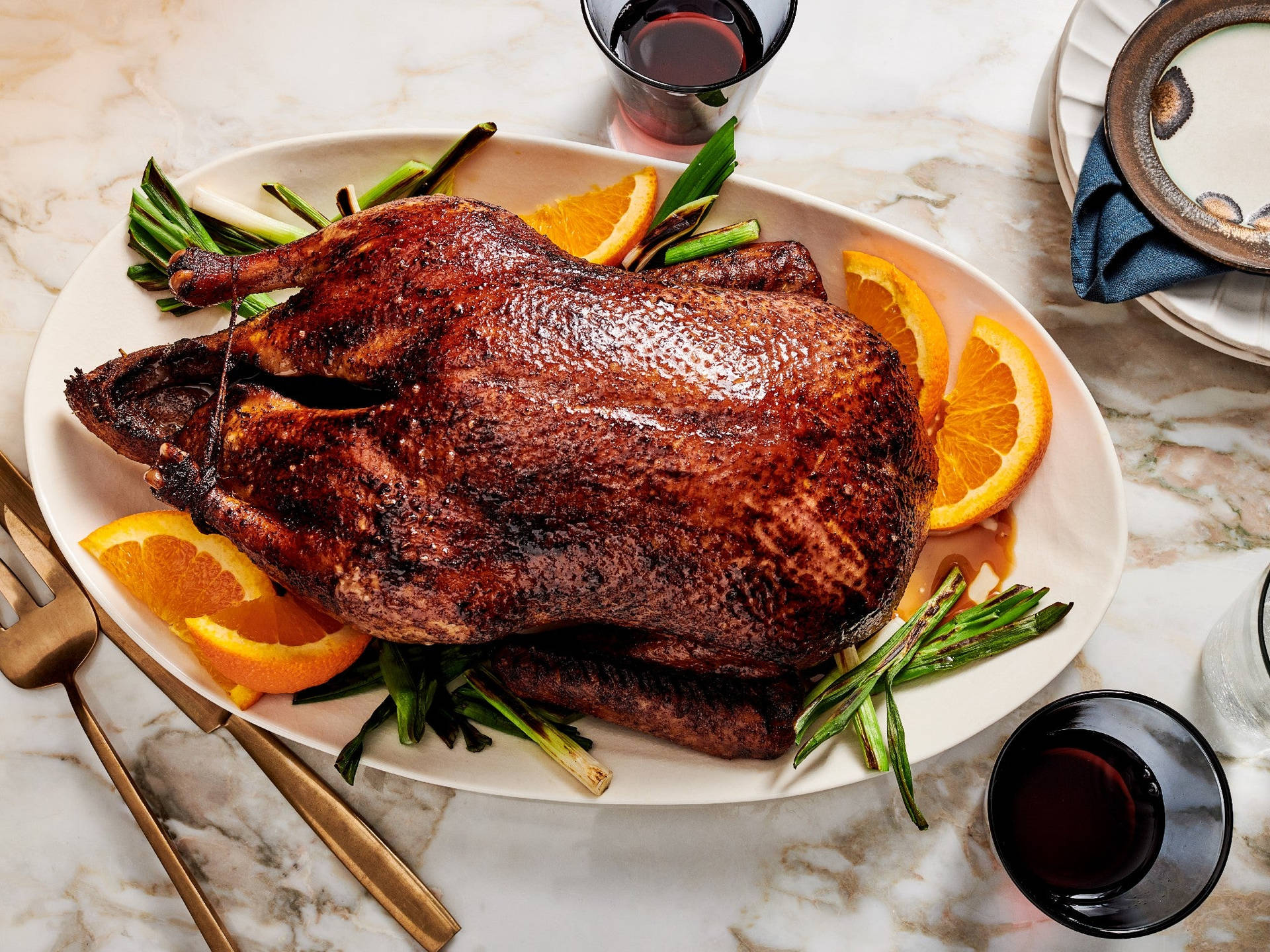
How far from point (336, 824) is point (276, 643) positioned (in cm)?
49

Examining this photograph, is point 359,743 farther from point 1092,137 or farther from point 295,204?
point 1092,137

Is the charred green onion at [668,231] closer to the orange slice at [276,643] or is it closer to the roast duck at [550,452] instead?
the roast duck at [550,452]

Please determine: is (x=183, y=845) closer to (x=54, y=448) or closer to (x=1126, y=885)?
(x=54, y=448)

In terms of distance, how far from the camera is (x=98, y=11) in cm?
223

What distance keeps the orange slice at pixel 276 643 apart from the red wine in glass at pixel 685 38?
131cm

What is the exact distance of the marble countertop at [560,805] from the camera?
202 cm

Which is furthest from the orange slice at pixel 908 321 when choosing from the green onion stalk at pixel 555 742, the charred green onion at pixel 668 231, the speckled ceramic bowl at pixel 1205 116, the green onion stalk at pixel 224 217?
the green onion stalk at pixel 555 742

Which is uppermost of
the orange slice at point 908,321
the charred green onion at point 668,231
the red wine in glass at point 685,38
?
the red wine in glass at point 685,38

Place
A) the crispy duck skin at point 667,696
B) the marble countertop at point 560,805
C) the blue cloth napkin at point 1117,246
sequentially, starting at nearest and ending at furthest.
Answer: the crispy duck skin at point 667,696, the blue cloth napkin at point 1117,246, the marble countertop at point 560,805

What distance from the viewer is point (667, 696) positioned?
1.67 m

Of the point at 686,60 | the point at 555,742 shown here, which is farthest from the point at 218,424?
the point at 686,60

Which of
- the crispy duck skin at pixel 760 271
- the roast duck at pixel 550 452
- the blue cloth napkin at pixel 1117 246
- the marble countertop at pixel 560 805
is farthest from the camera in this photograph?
the marble countertop at pixel 560 805

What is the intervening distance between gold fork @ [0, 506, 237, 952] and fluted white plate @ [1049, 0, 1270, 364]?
7.75 ft

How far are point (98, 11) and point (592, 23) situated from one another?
50.3 inches
